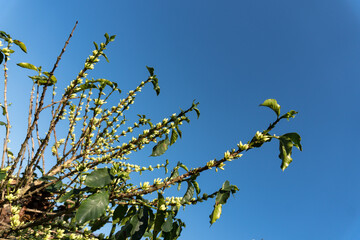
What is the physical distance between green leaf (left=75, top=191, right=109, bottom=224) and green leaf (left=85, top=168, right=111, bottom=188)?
99mm

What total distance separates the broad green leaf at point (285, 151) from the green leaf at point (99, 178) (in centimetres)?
139

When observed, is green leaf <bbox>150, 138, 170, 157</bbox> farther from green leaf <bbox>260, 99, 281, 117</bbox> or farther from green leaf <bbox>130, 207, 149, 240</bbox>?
green leaf <bbox>260, 99, 281, 117</bbox>

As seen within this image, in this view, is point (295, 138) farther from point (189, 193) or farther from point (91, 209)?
point (91, 209)

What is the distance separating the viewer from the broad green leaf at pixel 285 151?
1.78m

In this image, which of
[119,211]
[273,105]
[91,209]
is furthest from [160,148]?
[273,105]

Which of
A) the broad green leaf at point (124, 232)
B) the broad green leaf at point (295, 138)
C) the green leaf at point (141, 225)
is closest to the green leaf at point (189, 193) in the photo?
the green leaf at point (141, 225)

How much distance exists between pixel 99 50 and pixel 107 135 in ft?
4.54

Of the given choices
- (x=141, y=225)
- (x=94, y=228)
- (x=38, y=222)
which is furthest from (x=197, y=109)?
(x=38, y=222)

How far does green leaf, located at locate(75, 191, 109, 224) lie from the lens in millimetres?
1628

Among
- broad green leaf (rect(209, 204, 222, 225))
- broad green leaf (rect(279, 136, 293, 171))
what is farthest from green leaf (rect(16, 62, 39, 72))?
broad green leaf (rect(279, 136, 293, 171))

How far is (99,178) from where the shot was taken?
5.66ft

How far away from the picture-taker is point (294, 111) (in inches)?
73.9

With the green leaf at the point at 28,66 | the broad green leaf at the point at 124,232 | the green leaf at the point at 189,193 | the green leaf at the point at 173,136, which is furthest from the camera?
the green leaf at the point at 173,136

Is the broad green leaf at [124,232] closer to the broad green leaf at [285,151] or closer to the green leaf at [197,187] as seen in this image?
the green leaf at [197,187]
